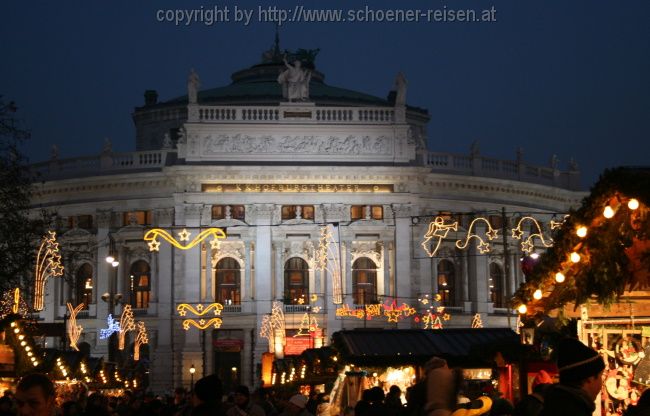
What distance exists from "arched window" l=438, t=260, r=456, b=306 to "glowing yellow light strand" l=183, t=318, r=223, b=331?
A: 497 inches

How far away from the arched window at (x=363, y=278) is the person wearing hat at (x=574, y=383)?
6139 centimetres

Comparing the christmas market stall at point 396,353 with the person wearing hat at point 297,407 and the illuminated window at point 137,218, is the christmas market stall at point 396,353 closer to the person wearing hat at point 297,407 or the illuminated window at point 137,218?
the person wearing hat at point 297,407

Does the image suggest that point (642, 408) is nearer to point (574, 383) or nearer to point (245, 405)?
point (574, 383)

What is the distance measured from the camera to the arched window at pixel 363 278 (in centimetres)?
6931

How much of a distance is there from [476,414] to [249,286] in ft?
184

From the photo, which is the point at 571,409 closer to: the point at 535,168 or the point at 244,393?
the point at 244,393

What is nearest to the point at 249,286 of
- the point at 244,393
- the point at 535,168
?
the point at 535,168

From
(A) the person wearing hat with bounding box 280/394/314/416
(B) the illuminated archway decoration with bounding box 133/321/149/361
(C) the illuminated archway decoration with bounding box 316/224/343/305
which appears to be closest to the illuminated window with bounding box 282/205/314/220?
(C) the illuminated archway decoration with bounding box 316/224/343/305

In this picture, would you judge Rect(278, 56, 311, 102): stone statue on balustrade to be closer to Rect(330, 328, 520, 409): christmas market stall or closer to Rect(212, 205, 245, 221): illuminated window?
Rect(212, 205, 245, 221): illuminated window

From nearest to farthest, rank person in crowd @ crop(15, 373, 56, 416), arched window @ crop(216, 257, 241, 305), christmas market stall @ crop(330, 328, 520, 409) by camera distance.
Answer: person in crowd @ crop(15, 373, 56, 416) → christmas market stall @ crop(330, 328, 520, 409) → arched window @ crop(216, 257, 241, 305)

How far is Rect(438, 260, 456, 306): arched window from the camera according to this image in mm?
71938

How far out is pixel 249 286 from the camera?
6831cm

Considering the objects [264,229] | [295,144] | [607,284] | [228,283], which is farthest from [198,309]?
[607,284]

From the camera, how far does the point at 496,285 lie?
74125mm
